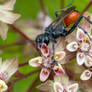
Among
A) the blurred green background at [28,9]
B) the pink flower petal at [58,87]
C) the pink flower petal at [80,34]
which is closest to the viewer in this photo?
the pink flower petal at [58,87]

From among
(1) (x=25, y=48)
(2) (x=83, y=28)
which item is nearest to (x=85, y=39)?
(2) (x=83, y=28)

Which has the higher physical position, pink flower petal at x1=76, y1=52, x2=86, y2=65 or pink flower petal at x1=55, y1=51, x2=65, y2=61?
pink flower petal at x1=55, y1=51, x2=65, y2=61

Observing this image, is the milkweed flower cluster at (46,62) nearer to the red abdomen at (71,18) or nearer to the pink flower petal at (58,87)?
the pink flower petal at (58,87)

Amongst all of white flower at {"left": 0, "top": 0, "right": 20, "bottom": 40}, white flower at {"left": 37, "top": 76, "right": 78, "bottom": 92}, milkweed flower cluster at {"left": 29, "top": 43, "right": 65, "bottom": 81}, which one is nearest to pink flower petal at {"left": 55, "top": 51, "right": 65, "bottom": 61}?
milkweed flower cluster at {"left": 29, "top": 43, "right": 65, "bottom": 81}

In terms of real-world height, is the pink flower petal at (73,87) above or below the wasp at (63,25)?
below

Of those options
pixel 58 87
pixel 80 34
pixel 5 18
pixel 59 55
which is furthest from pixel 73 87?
pixel 5 18

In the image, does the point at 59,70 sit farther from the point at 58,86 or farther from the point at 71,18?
the point at 71,18

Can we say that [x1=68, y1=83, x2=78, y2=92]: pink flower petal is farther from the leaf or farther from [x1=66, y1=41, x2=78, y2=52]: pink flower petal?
the leaf

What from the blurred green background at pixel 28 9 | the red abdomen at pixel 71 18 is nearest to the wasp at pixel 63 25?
the red abdomen at pixel 71 18

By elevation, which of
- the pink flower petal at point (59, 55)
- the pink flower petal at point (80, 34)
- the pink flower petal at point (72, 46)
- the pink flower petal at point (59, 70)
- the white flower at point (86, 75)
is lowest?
the white flower at point (86, 75)
